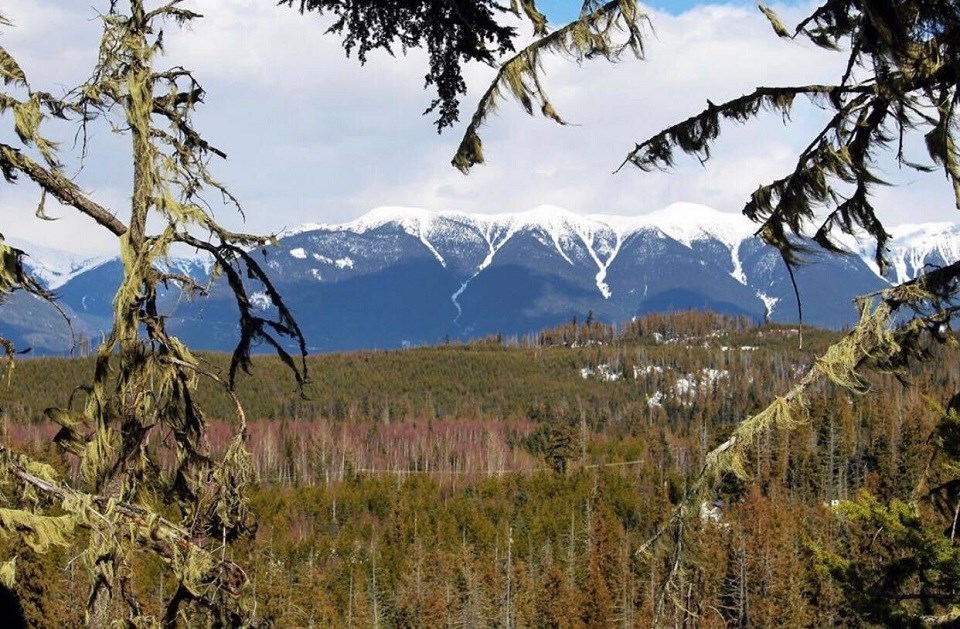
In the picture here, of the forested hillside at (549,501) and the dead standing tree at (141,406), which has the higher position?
the dead standing tree at (141,406)

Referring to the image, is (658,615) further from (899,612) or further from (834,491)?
(834,491)

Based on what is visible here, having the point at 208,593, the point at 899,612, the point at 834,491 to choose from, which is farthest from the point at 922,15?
the point at 834,491

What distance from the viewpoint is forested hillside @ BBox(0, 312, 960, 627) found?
20422 millimetres

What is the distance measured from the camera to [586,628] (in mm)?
40969

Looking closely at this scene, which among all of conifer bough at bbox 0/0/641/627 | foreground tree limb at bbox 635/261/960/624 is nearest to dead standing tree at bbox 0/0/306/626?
conifer bough at bbox 0/0/641/627

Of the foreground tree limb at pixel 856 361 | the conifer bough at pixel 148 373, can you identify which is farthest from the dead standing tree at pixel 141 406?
the foreground tree limb at pixel 856 361

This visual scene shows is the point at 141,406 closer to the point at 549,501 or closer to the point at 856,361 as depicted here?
the point at 856,361

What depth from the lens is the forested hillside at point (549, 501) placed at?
20.4 meters

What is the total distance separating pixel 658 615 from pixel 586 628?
39.3 m

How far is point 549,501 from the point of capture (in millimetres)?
78562

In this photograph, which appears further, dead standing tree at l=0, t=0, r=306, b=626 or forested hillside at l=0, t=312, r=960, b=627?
forested hillside at l=0, t=312, r=960, b=627

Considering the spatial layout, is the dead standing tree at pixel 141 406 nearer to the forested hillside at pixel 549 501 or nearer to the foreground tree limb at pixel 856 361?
the forested hillside at pixel 549 501

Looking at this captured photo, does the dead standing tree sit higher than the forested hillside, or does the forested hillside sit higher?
the dead standing tree

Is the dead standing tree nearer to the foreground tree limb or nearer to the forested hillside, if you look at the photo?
the forested hillside
